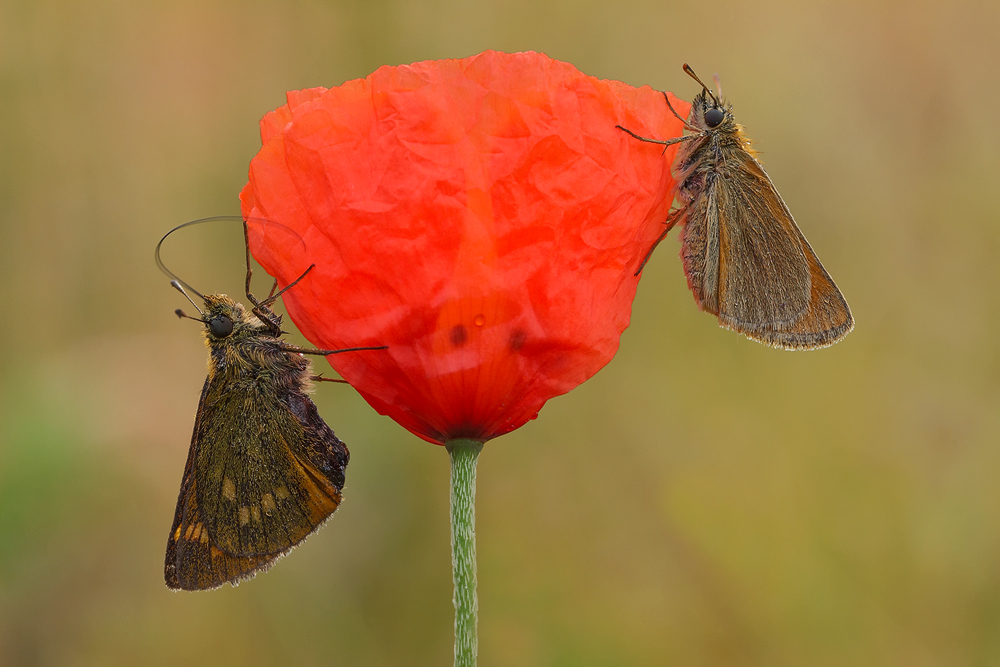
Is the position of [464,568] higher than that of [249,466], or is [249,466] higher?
[249,466]

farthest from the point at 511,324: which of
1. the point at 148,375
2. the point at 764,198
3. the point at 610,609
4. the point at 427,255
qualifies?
the point at 148,375

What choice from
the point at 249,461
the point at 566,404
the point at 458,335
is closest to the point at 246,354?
the point at 249,461

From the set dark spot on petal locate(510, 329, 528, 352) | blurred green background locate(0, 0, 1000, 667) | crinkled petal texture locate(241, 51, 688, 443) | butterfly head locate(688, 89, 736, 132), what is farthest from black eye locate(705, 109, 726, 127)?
blurred green background locate(0, 0, 1000, 667)

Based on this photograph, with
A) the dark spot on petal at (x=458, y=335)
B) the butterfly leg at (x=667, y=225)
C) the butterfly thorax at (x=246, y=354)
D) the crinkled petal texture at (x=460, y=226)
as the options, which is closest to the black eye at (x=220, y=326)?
the butterfly thorax at (x=246, y=354)

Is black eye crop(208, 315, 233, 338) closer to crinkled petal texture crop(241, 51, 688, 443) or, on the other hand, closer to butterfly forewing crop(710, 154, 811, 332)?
crinkled petal texture crop(241, 51, 688, 443)

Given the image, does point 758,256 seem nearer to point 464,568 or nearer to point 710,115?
point 710,115
